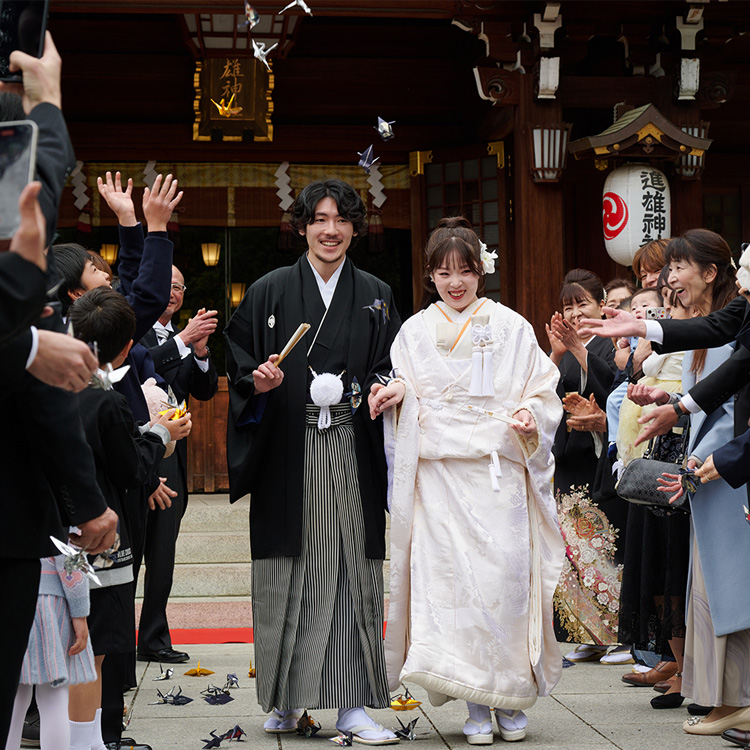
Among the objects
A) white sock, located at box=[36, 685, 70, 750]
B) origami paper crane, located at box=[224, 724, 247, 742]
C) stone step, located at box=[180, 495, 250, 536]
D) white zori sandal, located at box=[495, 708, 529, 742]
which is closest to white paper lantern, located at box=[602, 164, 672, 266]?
stone step, located at box=[180, 495, 250, 536]

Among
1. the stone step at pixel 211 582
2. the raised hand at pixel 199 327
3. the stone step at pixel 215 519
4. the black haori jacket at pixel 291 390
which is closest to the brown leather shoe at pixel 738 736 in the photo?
the black haori jacket at pixel 291 390

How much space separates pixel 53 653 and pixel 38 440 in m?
1.14

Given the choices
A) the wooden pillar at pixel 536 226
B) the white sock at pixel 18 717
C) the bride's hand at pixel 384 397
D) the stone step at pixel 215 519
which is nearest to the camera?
the white sock at pixel 18 717

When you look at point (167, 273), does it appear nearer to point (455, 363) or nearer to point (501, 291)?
point (455, 363)

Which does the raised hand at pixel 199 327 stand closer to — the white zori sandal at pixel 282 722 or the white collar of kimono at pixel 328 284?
the white collar of kimono at pixel 328 284

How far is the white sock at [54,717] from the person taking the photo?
3.31 m

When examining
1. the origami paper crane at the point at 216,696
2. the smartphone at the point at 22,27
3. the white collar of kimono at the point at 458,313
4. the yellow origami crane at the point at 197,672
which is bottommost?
the yellow origami crane at the point at 197,672

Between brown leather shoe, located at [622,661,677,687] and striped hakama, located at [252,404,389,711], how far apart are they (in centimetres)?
164

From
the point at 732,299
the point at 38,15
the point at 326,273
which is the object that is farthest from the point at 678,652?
the point at 38,15

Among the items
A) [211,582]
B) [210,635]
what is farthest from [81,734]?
[211,582]

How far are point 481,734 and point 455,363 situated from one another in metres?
1.59

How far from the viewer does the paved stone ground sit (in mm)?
4336

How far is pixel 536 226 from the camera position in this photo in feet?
30.7

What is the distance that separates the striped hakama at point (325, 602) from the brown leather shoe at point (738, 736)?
4.67 ft
